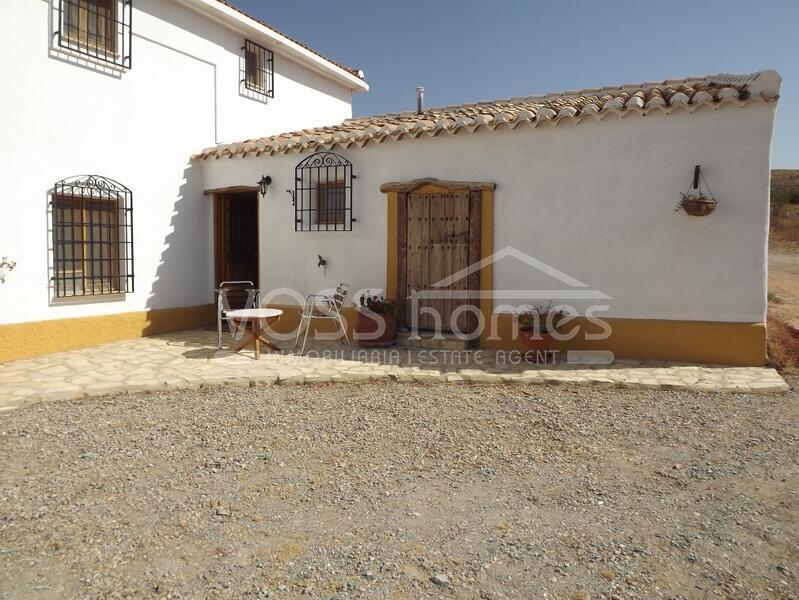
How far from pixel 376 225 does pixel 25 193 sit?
4416 mm

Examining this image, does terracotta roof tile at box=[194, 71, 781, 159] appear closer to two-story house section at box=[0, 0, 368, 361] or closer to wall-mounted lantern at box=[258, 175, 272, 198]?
wall-mounted lantern at box=[258, 175, 272, 198]

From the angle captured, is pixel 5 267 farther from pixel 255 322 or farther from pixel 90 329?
pixel 255 322

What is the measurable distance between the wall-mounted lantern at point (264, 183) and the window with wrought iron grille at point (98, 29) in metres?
2.41

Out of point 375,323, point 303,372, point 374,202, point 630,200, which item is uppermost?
point 374,202

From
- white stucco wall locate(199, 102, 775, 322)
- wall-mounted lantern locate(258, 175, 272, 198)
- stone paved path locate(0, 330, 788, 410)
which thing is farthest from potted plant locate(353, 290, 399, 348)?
wall-mounted lantern locate(258, 175, 272, 198)

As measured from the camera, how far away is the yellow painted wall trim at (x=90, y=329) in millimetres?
6664

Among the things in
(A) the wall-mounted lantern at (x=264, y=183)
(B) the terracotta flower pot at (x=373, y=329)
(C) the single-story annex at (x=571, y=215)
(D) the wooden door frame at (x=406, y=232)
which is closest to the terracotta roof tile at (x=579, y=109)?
(C) the single-story annex at (x=571, y=215)

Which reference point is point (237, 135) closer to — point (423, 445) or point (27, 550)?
point (423, 445)

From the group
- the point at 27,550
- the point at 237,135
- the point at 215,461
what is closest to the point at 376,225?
the point at 237,135

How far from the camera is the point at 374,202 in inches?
314

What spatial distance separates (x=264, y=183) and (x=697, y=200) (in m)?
6.08

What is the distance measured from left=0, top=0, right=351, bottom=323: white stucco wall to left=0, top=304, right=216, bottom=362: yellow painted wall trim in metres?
0.13

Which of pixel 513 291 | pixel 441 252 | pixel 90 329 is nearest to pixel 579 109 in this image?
pixel 513 291

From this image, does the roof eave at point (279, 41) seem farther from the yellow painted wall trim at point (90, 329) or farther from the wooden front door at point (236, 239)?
the yellow painted wall trim at point (90, 329)
